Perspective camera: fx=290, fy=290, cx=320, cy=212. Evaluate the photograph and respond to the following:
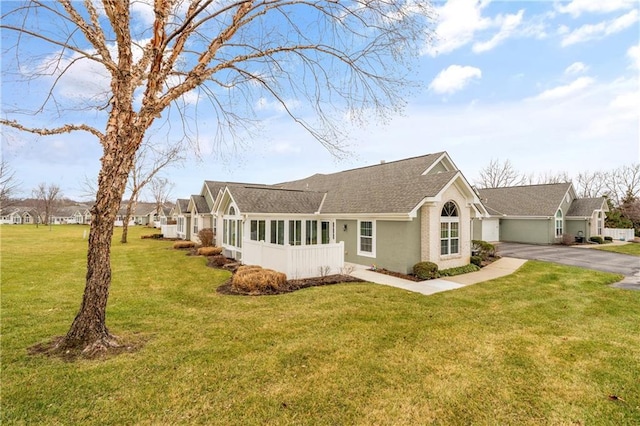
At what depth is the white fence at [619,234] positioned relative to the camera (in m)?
30.2

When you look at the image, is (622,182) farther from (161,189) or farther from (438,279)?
(161,189)

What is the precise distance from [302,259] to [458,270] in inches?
297

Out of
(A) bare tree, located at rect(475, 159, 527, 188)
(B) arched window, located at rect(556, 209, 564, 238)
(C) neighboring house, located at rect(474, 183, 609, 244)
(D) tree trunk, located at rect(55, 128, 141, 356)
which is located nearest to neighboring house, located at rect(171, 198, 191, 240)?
(D) tree trunk, located at rect(55, 128, 141, 356)

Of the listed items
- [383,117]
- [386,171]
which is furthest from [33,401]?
[386,171]

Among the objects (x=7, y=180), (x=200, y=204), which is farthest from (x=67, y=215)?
(x=200, y=204)

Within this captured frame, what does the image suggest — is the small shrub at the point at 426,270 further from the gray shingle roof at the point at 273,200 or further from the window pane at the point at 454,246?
the gray shingle roof at the point at 273,200

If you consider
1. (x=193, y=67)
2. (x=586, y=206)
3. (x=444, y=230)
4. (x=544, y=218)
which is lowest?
(x=444, y=230)

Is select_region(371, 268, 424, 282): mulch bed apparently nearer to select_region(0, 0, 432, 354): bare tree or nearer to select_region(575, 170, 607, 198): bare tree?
select_region(0, 0, 432, 354): bare tree

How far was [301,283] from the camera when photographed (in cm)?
1125

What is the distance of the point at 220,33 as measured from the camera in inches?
239

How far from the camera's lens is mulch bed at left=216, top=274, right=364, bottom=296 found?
10086 millimetres

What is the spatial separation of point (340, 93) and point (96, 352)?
6887 mm

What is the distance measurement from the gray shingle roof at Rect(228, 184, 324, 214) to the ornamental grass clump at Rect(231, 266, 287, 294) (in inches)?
231

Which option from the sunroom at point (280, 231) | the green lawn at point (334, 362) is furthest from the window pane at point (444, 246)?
the sunroom at point (280, 231)
